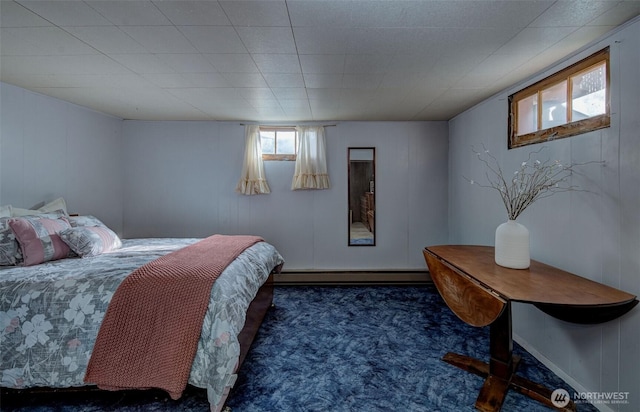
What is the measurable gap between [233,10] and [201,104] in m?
1.72

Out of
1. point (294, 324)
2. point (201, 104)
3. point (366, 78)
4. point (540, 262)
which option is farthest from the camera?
point (201, 104)

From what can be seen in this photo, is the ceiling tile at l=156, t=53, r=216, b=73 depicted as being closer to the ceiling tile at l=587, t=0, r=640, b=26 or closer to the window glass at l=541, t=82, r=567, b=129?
the ceiling tile at l=587, t=0, r=640, b=26

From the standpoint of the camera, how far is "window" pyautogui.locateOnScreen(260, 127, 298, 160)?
368cm

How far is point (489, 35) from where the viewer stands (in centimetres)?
159

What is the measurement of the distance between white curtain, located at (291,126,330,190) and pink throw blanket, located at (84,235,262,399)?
2.16 meters

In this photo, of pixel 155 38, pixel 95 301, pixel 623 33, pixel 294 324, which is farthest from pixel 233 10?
pixel 294 324

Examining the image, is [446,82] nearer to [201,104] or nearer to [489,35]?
[489,35]

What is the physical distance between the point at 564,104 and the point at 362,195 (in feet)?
7.07

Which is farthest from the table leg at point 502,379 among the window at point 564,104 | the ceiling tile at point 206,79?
the ceiling tile at point 206,79

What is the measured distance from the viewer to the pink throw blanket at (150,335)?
1.42 meters

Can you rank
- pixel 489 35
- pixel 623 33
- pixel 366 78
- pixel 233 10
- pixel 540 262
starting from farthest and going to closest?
pixel 366 78 < pixel 540 262 < pixel 489 35 < pixel 623 33 < pixel 233 10

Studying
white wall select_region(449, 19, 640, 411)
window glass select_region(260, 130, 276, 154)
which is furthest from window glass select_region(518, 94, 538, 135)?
window glass select_region(260, 130, 276, 154)

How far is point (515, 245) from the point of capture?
179 cm

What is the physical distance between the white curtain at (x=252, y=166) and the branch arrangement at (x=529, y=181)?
2.57 meters
